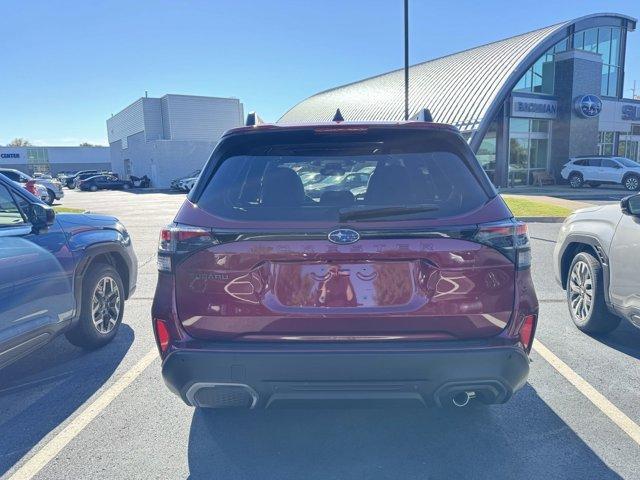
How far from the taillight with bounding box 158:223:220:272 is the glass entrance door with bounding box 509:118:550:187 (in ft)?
86.1

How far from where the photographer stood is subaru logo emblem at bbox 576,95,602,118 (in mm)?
25984

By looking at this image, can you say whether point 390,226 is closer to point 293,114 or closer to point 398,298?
point 398,298

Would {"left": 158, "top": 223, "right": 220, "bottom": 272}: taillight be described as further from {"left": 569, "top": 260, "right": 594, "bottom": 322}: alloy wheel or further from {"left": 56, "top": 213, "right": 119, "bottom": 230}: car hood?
{"left": 569, "top": 260, "right": 594, "bottom": 322}: alloy wheel

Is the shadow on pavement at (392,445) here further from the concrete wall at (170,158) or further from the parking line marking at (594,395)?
the concrete wall at (170,158)

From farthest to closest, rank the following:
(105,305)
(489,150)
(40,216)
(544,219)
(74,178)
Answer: (74,178) < (489,150) < (544,219) < (105,305) < (40,216)

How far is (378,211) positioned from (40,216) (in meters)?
2.78

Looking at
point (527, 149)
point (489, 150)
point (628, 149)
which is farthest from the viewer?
point (628, 149)

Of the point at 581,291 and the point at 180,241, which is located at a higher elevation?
Answer: the point at 180,241

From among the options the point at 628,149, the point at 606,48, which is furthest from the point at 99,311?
the point at 628,149

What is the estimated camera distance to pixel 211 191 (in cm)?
259

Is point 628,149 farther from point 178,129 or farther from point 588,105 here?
point 178,129

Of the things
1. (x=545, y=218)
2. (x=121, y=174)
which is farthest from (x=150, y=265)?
(x=121, y=174)

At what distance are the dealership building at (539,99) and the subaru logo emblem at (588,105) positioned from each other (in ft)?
0.17

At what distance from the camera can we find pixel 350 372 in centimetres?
231
